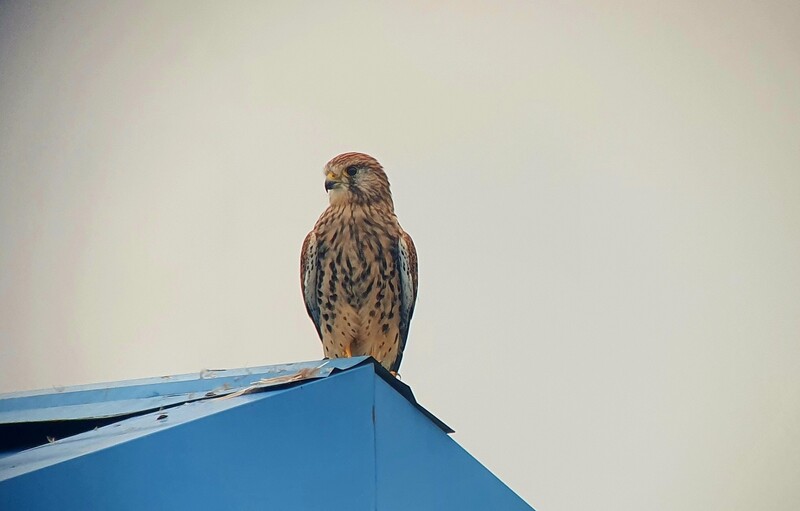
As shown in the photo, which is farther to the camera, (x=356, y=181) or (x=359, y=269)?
(x=356, y=181)

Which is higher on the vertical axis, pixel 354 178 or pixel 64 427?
pixel 354 178

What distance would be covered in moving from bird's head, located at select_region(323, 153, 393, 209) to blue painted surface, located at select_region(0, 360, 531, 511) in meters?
1.45

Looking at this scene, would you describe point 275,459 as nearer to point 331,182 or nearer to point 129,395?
point 129,395

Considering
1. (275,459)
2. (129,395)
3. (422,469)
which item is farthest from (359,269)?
(275,459)

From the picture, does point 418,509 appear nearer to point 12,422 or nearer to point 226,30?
point 12,422

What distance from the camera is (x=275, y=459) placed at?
Answer: 4.20 ft

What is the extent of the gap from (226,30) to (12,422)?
16.9 feet

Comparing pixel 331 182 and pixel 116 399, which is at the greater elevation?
pixel 331 182

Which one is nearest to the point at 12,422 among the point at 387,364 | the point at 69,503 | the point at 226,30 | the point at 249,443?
the point at 249,443

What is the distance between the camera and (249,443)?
4.05 feet

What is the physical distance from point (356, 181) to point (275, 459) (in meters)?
1.85

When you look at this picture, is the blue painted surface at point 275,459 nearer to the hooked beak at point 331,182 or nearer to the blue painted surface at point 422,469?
the blue painted surface at point 422,469

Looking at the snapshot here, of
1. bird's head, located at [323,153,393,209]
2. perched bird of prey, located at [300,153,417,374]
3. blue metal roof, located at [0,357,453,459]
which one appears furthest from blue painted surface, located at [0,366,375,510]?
bird's head, located at [323,153,393,209]

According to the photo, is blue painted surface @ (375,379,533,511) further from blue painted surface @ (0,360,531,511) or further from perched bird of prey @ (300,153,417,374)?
perched bird of prey @ (300,153,417,374)
